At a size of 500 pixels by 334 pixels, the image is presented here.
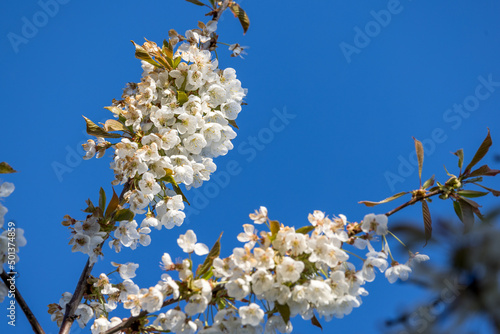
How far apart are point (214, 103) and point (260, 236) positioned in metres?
1.09

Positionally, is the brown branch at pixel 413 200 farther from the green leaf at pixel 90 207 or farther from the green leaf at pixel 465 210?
the green leaf at pixel 90 207

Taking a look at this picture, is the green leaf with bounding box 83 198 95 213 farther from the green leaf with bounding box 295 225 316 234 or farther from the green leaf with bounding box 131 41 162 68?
the green leaf with bounding box 295 225 316 234

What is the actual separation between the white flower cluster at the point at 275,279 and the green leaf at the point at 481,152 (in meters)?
0.54

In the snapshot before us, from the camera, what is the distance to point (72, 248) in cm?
217

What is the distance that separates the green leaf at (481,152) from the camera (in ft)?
6.57

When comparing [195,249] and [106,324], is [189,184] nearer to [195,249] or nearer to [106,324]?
[195,249]

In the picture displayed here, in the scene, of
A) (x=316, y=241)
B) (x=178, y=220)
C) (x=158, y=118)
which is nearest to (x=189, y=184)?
(x=178, y=220)

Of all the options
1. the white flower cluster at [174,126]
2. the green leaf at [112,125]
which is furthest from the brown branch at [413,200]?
the green leaf at [112,125]

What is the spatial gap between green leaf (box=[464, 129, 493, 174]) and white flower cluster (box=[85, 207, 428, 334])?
54 centimetres

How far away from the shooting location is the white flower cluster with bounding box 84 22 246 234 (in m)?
2.25

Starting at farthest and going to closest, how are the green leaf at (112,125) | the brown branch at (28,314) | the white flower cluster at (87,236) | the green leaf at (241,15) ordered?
the green leaf at (241,15), the green leaf at (112,125), the white flower cluster at (87,236), the brown branch at (28,314)

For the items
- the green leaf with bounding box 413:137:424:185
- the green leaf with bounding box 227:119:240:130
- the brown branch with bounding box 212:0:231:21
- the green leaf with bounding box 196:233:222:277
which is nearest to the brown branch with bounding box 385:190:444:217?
the green leaf with bounding box 413:137:424:185

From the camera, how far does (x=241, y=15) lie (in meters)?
2.68

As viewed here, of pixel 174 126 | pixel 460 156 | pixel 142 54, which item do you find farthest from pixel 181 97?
pixel 460 156
